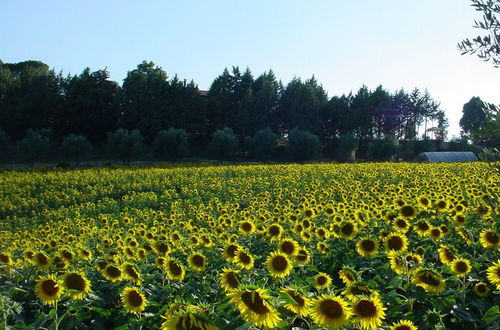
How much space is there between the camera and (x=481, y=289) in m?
3.12

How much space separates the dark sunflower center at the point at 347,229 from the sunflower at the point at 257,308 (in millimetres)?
2977

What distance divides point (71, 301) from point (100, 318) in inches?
Answer: 9.6

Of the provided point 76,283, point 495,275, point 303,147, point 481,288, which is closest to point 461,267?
point 481,288

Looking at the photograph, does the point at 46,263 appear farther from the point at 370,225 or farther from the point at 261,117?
the point at 261,117

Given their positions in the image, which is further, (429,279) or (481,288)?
(481,288)

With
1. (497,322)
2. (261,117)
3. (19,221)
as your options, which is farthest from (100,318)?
(261,117)

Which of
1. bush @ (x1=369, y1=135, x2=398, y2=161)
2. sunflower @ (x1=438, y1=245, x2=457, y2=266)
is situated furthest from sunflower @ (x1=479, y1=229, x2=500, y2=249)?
bush @ (x1=369, y1=135, x2=398, y2=161)

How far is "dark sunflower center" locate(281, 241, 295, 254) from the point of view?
12.6 feet

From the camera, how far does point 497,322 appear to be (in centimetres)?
260

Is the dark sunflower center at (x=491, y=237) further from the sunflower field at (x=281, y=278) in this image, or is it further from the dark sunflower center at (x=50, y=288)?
the dark sunflower center at (x=50, y=288)

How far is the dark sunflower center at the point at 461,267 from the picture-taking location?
318cm

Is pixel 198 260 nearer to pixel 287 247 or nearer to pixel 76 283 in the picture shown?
pixel 287 247

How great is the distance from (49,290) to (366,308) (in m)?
1.75

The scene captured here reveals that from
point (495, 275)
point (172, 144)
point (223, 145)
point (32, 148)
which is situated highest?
point (223, 145)
